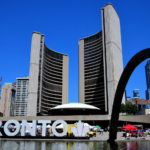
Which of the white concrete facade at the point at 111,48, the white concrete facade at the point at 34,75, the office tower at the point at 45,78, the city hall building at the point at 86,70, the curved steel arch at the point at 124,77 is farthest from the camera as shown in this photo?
the office tower at the point at 45,78

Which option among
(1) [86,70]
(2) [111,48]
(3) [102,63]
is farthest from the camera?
(1) [86,70]

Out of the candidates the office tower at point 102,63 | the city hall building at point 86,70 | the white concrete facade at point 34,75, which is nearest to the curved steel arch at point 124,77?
the city hall building at point 86,70

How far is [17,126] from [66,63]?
152 metres

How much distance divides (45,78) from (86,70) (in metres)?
30.7

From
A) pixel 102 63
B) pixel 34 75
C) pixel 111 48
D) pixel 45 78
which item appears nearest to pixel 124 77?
pixel 111 48

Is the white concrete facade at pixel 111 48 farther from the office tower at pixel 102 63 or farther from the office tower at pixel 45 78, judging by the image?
the office tower at pixel 45 78

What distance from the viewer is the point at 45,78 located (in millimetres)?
156875

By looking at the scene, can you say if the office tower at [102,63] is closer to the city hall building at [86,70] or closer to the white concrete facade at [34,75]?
the city hall building at [86,70]

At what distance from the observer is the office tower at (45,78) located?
130625mm

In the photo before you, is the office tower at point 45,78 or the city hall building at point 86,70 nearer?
the city hall building at point 86,70

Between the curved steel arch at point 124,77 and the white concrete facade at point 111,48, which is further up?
the white concrete facade at point 111,48

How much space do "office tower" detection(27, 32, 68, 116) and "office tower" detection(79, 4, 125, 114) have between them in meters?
20.8

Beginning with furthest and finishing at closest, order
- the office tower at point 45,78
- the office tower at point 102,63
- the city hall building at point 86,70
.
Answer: the office tower at point 45,78 < the city hall building at point 86,70 < the office tower at point 102,63

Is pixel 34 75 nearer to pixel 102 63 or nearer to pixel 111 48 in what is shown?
pixel 102 63
